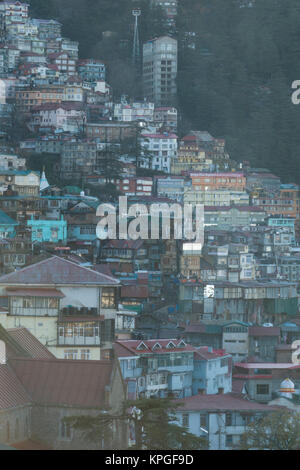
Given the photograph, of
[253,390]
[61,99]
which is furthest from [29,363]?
[61,99]

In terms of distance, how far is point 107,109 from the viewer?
2899 inches

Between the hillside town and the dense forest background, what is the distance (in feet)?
4.42

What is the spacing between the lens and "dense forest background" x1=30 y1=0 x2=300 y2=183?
79438mm

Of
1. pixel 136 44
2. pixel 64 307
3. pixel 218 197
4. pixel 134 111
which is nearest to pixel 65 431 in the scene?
pixel 64 307

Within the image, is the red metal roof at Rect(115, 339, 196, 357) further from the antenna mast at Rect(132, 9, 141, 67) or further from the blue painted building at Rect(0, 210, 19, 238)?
the antenna mast at Rect(132, 9, 141, 67)

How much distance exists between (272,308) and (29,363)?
104ft

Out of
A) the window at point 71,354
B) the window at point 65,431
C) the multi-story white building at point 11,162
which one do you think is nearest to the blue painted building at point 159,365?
the window at point 71,354

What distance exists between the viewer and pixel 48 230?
5116 cm

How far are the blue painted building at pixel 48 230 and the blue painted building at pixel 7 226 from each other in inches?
31.3

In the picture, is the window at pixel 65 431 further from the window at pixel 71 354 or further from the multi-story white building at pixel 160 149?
the multi-story white building at pixel 160 149

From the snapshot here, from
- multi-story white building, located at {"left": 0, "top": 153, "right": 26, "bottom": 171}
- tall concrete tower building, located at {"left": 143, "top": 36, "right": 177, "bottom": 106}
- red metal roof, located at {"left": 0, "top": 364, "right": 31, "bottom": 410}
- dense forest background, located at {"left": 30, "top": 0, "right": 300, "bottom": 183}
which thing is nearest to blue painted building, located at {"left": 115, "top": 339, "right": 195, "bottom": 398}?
red metal roof, located at {"left": 0, "top": 364, "right": 31, "bottom": 410}

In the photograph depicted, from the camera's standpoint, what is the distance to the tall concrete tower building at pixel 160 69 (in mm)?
81875

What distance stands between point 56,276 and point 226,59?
68.8 m
